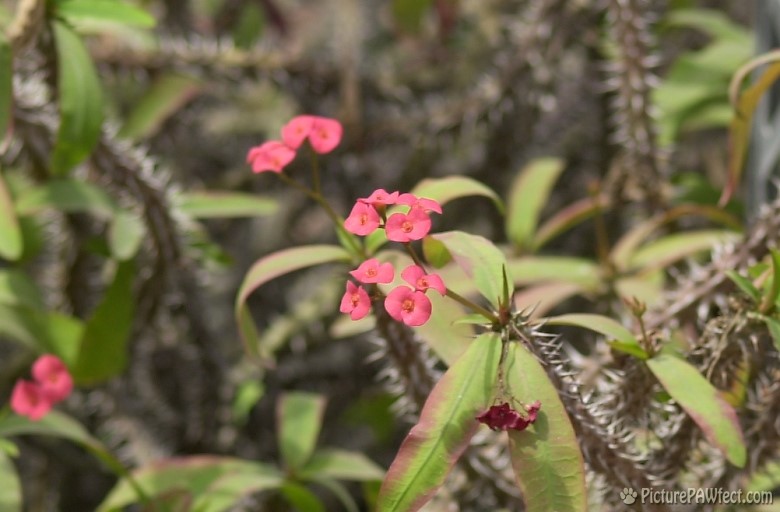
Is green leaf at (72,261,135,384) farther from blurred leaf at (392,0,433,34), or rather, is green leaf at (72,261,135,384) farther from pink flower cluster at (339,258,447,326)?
blurred leaf at (392,0,433,34)

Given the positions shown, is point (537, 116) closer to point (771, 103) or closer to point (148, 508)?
point (771, 103)

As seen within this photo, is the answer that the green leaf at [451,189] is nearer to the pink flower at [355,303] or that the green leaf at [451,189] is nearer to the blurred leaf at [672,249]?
the pink flower at [355,303]

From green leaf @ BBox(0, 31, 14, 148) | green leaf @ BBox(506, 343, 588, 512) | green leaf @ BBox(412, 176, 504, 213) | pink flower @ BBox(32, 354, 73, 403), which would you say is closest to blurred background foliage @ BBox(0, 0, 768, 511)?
green leaf @ BBox(0, 31, 14, 148)

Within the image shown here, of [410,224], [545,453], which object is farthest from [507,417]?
[410,224]

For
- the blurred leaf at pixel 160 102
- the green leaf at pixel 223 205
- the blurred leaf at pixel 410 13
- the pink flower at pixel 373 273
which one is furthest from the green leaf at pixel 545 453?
the blurred leaf at pixel 410 13

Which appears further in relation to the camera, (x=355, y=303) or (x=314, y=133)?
(x=314, y=133)

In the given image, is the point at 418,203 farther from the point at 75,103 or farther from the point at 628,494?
the point at 75,103
